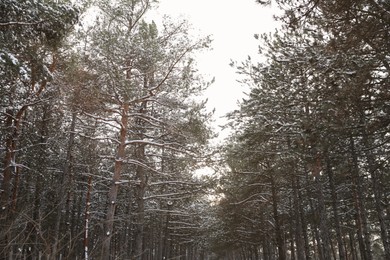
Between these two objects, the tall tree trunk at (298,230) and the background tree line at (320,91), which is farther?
the tall tree trunk at (298,230)

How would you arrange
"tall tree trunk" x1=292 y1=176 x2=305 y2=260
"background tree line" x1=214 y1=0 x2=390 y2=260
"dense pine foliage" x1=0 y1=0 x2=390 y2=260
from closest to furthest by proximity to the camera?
"background tree line" x1=214 y1=0 x2=390 y2=260
"dense pine foliage" x1=0 y1=0 x2=390 y2=260
"tall tree trunk" x1=292 y1=176 x2=305 y2=260

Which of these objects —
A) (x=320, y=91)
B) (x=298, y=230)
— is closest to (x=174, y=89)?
(x=320, y=91)

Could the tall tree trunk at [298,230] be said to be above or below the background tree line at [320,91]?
below

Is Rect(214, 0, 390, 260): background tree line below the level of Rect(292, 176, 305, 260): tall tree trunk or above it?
above

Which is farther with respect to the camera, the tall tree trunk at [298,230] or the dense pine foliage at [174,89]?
the tall tree trunk at [298,230]

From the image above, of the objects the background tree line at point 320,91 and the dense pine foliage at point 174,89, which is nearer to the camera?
the background tree line at point 320,91

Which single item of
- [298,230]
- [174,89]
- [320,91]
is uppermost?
[174,89]

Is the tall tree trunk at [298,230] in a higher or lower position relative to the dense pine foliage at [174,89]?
lower

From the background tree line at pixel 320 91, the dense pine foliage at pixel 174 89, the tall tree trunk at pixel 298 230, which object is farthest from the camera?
the tall tree trunk at pixel 298 230

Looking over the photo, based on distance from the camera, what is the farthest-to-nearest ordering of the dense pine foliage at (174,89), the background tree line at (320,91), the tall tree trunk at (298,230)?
the tall tree trunk at (298,230) → the dense pine foliage at (174,89) → the background tree line at (320,91)

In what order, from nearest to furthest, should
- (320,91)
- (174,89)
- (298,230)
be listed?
(320,91) → (174,89) → (298,230)

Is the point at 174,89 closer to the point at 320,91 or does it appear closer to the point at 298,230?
the point at 320,91

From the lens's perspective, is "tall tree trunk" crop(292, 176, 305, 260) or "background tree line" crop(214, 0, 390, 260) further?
"tall tree trunk" crop(292, 176, 305, 260)

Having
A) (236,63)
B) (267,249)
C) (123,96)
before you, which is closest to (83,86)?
(123,96)
